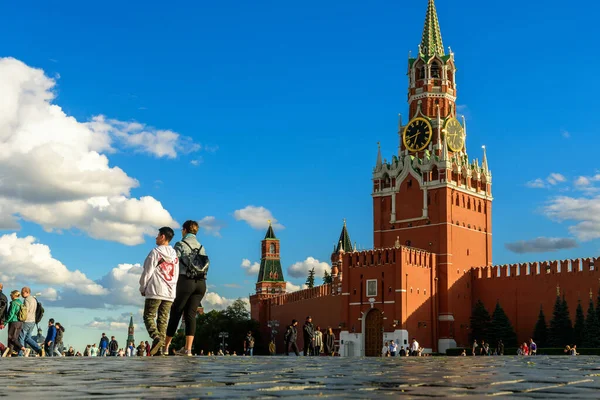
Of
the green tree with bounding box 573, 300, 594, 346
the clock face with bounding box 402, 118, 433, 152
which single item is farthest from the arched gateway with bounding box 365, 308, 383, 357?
the clock face with bounding box 402, 118, 433, 152

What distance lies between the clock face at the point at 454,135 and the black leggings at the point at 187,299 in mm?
51949

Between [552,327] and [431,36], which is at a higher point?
[431,36]

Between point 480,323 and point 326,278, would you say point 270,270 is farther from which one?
point 480,323

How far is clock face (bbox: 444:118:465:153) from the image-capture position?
62344 mm

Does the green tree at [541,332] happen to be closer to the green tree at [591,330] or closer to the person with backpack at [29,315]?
the green tree at [591,330]

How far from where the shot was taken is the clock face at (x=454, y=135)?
6234cm

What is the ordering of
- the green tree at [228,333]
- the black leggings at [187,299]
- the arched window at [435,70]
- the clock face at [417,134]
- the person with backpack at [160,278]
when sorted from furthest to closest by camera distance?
the green tree at [228,333] → the arched window at [435,70] → the clock face at [417,134] → the black leggings at [187,299] → the person with backpack at [160,278]

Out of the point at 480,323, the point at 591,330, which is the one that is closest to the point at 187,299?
the point at 591,330

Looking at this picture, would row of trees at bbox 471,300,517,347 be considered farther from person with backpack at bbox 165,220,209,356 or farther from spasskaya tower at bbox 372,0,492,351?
person with backpack at bbox 165,220,209,356

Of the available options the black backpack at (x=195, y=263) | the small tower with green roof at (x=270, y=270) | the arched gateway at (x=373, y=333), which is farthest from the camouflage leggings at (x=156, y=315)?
the small tower with green roof at (x=270, y=270)

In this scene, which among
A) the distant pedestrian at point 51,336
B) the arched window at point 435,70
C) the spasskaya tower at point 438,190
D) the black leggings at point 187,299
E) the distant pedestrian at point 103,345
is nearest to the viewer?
the black leggings at point 187,299

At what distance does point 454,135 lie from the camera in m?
63.1

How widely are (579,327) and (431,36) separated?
27450 mm

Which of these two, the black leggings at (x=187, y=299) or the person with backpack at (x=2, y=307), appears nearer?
the black leggings at (x=187, y=299)
